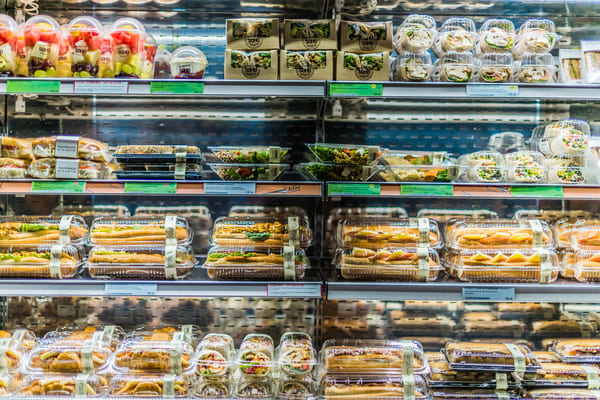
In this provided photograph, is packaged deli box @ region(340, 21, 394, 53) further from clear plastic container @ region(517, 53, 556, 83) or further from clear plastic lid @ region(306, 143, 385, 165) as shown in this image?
clear plastic container @ region(517, 53, 556, 83)

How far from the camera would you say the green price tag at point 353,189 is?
7.35 ft

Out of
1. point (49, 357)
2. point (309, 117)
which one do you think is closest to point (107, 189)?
point (49, 357)

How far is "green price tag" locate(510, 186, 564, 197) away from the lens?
226 centimetres

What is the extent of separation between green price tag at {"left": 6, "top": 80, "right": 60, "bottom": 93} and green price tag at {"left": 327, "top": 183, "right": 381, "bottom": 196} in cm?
132

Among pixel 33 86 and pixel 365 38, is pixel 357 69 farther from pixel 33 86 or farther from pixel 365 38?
pixel 33 86

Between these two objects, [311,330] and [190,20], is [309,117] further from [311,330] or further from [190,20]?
[311,330]

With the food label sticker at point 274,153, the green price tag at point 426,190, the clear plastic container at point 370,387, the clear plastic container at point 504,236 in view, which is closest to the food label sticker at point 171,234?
the food label sticker at point 274,153

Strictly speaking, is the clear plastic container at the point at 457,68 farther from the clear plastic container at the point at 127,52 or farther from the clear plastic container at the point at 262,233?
the clear plastic container at the point at 127,52

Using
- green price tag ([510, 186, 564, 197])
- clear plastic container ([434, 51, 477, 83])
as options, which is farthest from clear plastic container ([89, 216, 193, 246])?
green price tag ([510, 186, 564, 197])

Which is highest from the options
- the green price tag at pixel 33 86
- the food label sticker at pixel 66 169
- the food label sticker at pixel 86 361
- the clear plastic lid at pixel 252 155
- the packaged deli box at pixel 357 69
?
the packaged deli box at pixel 357 69

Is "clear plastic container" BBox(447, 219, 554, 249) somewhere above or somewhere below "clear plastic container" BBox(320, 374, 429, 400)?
above

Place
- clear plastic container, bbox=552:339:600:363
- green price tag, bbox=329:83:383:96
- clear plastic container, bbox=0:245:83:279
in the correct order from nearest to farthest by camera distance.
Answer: green price tag, bbox=329:83:383:96 → clear plastic container, bbox=0:245:83:279 → clear plastic container, bbox=552:339:600:363

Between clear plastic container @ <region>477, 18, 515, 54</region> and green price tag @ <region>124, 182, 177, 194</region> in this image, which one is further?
clear plastic container @ <region>477, 18, 515, 54</region>

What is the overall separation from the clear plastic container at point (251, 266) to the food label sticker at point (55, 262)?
691mm
